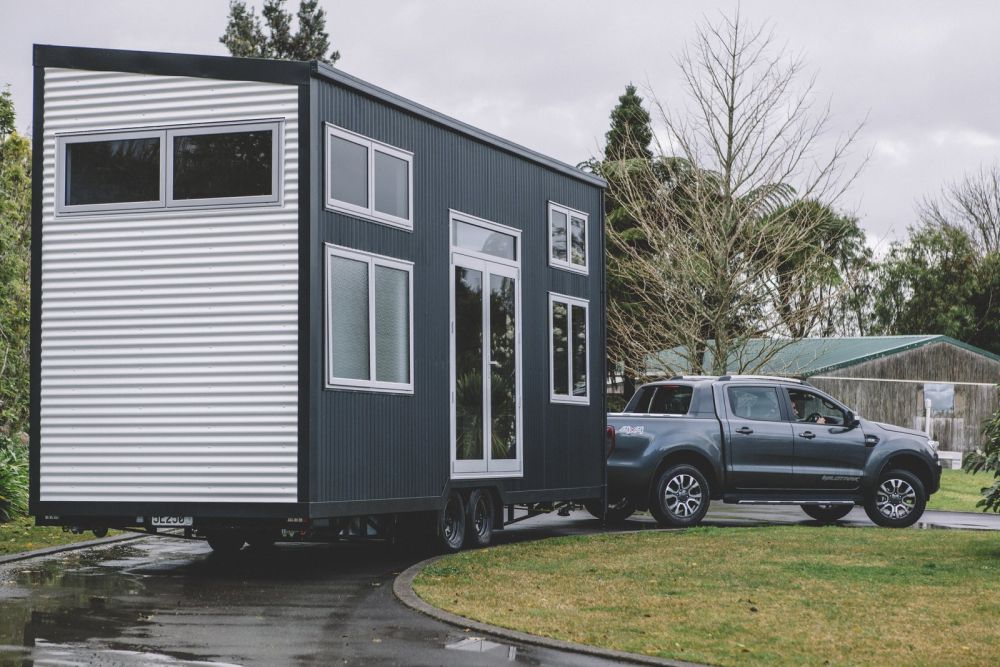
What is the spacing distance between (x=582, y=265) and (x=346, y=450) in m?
5.44

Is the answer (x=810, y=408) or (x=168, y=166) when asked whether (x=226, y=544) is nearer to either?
(x=168, y=166)

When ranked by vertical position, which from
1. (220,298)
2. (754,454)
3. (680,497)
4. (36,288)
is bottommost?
(680,497)

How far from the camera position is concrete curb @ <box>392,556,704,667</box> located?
25.4ft

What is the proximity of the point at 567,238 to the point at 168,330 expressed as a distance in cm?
578

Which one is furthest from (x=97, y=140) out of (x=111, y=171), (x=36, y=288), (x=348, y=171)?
(x=348, y=171)

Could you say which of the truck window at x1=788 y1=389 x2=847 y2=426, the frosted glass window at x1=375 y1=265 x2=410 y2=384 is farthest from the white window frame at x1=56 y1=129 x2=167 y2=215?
the truck window at x1=788 y1=389 x2=847 y2=426

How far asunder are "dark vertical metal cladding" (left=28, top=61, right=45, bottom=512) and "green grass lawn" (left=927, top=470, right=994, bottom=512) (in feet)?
40.9

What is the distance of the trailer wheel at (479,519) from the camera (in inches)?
542

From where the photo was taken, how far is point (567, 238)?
15844 mm

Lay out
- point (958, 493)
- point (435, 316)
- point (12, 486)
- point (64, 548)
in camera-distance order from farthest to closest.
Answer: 1. point (958, 493)
2. point (12, 486)
3. point (64, 548)
4. point (435, 316)

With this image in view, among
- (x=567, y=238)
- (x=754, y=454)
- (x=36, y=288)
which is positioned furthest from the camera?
(x=754, y=454)

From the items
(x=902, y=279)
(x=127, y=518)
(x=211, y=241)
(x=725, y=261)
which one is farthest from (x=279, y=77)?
(x=902, y=279)

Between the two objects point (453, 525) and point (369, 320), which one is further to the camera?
point (453, 525)

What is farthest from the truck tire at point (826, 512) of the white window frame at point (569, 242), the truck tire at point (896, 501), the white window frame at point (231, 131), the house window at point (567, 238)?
the white window frame at point (231, 131)
